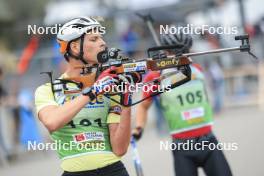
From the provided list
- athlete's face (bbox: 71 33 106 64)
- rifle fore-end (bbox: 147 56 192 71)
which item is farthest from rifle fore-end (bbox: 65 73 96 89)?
rifle fore-end (bbox: 147 56 192 71)

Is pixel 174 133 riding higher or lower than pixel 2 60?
lower

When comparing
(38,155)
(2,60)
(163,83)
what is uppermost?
(2,60)

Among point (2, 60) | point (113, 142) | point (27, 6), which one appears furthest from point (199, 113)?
point (27, 6)

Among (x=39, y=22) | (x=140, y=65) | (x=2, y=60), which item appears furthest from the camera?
(x=39, y=22)

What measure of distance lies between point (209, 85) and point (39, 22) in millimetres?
6759

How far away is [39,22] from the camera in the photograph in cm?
2139

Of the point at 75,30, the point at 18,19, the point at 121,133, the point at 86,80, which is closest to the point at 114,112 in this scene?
the point at 121,133

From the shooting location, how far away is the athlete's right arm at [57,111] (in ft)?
13.4

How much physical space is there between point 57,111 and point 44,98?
31 centimetres

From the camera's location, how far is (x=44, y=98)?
A: 4453mm

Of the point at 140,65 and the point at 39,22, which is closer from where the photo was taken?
the point at 140,65

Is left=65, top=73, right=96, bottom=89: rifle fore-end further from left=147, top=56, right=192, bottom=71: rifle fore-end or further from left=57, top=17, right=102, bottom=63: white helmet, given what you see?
left=147, top=56, right=192, bottom=71: rifle fore-end

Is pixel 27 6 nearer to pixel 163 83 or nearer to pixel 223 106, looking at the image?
pixel 223 106

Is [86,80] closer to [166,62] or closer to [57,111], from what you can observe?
[57,111]
